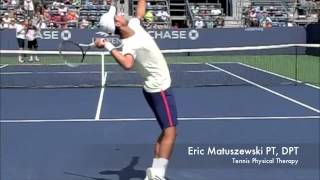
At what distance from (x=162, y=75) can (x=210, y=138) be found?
8.74ft

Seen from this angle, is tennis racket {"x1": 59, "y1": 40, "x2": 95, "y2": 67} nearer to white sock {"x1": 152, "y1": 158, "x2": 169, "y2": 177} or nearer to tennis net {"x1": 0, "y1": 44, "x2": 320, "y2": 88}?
white sock {"x1": 152, "y1": 158, "x2": 169, "y2": 177}

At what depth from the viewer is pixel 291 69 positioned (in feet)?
67.5

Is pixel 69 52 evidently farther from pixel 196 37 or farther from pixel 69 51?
pixel 196 37

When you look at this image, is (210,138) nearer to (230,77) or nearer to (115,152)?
(115,152)

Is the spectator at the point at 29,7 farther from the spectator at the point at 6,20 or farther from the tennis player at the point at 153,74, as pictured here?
the tennis player at the point at 153,74

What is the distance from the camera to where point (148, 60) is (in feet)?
19.8

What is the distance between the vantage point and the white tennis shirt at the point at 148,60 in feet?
19.5

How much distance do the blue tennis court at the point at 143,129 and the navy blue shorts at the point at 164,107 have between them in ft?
2.23

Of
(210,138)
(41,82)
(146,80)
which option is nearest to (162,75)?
(146,80)

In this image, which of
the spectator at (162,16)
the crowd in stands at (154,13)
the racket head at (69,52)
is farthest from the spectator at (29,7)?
the racket head at (69,52)

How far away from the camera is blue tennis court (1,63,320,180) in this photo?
6.78 meters

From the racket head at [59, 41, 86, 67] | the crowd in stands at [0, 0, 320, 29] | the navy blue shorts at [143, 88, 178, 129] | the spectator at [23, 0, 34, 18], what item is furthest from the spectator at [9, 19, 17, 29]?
the navy blue shorts at [143, 88, 178, 129]

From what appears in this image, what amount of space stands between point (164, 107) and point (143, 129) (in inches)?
135

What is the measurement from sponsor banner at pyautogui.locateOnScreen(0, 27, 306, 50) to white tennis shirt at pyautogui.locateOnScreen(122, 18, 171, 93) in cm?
2282
